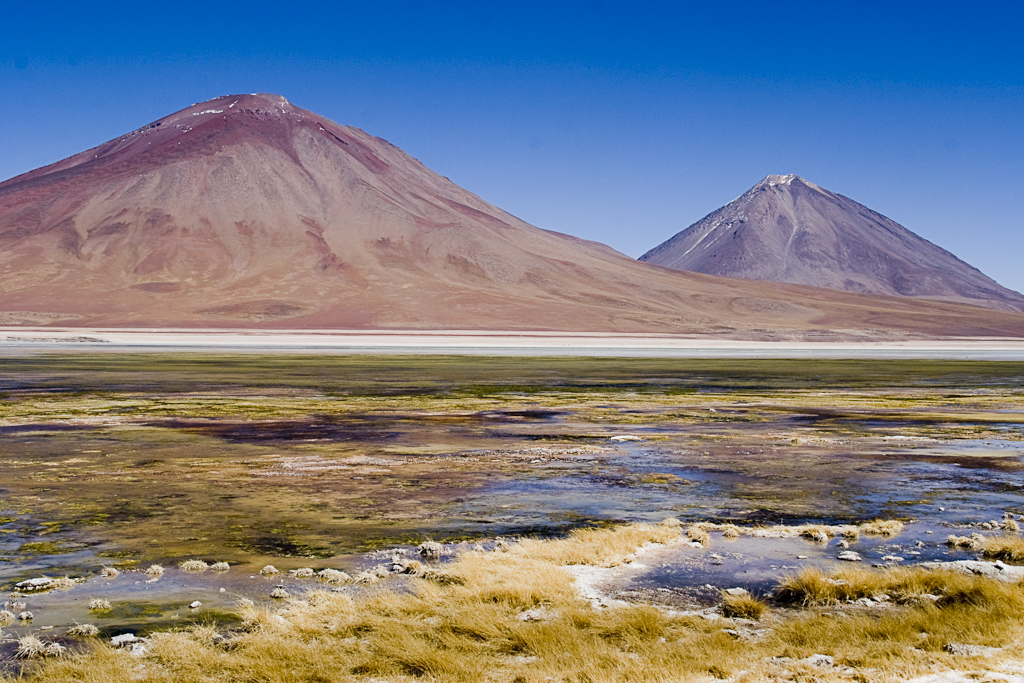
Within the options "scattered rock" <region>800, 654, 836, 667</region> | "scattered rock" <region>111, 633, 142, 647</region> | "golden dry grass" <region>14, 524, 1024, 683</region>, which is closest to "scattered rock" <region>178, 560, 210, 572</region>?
"golden dry grass" <region>14, 524, 1024, 683</region>

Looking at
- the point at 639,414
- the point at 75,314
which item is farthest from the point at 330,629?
the point at 75,314

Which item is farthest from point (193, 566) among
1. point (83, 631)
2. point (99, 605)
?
point (83, 631)

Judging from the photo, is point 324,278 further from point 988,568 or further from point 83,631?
point 83,631

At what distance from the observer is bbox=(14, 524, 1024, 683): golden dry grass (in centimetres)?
669

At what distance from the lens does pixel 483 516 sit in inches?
469

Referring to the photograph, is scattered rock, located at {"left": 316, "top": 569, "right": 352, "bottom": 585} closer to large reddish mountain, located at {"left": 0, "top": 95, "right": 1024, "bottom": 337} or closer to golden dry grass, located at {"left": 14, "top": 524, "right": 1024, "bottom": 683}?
golden dry grass, located at {"left": 14, "top": 524, "right": 1024, "bottom": 683}

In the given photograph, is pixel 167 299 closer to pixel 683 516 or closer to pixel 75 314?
pixel 75 314

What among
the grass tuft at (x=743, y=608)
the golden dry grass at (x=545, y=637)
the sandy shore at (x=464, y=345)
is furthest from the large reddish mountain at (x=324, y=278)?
the grass tuft at (x=743, y=608)

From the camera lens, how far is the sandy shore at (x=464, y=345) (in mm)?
73250

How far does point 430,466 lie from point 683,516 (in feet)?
16.7

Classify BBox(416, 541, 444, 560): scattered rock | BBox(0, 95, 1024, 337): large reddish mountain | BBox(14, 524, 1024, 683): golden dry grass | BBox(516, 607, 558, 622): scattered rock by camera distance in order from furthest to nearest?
BBox(0, 95, 1024, 337): large reddish mountain < BBox(416, 541, 444, 560): scattered rock < BBox(516, 607, 558, 622): scattered rock < BBox(14, 524, 1024, 683): golden dry grass

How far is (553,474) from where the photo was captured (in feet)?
49.9

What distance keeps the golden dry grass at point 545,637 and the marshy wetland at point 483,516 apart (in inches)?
1.3

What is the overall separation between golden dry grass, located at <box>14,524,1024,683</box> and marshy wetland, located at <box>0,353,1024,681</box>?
32 millimetres
